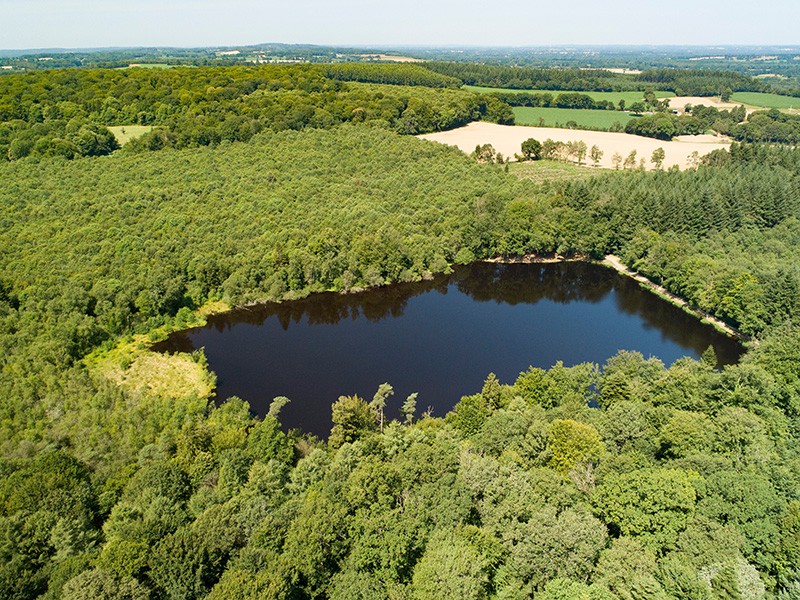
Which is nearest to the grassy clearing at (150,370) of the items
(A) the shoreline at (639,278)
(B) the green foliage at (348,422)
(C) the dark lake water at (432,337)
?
(C) the dark lake water at (432,337)

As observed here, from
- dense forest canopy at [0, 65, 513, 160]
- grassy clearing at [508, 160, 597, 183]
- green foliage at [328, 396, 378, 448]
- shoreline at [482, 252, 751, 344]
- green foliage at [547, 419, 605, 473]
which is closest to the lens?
green foliage at [547, 419, 605, 473]

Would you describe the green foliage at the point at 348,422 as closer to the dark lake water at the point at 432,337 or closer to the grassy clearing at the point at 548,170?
the dark lake water at the point at 432,337

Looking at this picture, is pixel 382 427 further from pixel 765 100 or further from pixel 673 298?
pixel 765 100

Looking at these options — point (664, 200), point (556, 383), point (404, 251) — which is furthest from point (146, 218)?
point (664, 200)

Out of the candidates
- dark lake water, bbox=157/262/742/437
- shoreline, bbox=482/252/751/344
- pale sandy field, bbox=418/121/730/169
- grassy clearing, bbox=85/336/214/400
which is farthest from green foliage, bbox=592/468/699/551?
pale sandy field, bbox=418/121/730/169

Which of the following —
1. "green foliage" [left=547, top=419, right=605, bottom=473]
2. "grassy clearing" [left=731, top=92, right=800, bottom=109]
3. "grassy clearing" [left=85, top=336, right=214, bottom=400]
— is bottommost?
"grassy clearing" [left=85, top=336, right=214, bottom=400]

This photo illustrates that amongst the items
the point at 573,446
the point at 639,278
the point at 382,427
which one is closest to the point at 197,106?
the point at 639,278

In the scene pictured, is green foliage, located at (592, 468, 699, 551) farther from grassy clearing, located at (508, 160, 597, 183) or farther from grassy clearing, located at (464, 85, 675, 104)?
grassy clearing, located at (464, 85, 675, 104)

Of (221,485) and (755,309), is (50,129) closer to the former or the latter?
(221,485)
